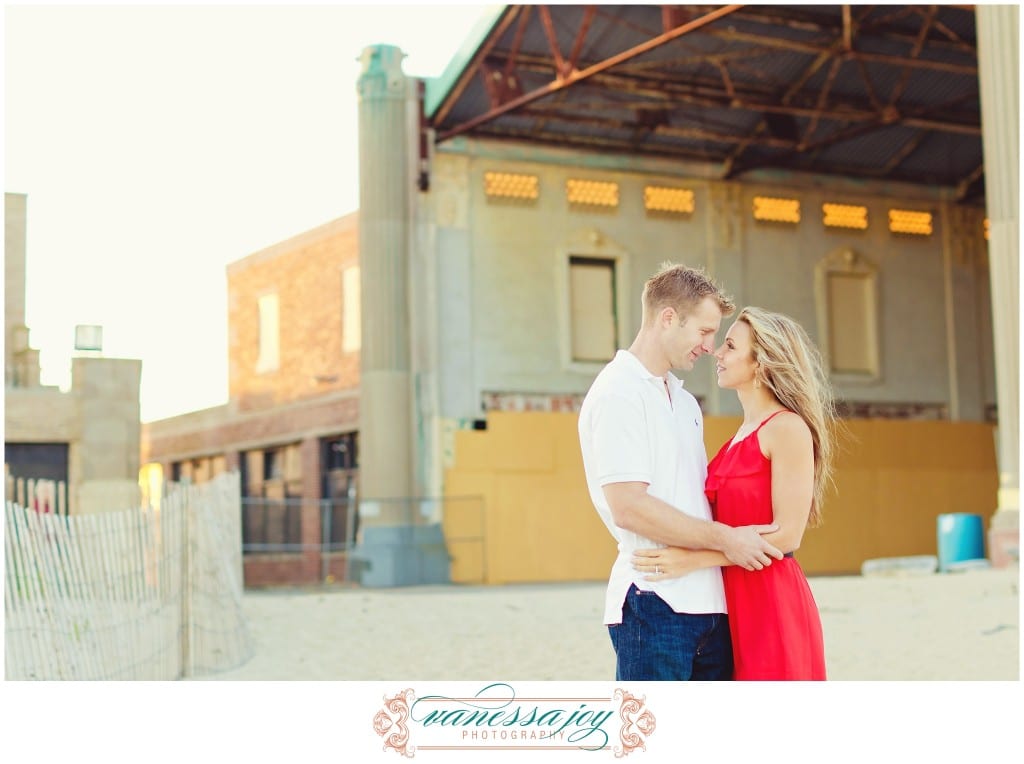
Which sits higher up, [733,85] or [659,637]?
[733,85]

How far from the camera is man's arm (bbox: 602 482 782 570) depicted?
389 cm

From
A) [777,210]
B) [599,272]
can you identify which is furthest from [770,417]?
[777,210]

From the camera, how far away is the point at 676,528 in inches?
153

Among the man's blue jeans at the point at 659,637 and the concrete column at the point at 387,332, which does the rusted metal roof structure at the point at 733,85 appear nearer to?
the concrete column at the point at 387,332

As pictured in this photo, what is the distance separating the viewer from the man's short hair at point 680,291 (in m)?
4.09

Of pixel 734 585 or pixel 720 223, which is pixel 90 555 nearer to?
pixel 734 585

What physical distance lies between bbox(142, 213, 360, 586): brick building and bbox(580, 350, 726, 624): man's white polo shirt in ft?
81.2

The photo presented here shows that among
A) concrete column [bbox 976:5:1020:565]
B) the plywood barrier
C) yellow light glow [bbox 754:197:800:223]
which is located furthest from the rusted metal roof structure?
concrete column [bbox 976:5:1020:565]

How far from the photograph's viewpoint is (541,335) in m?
26.0

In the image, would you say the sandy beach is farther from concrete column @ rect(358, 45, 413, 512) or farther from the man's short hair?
the man's short hair

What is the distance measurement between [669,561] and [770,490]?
0.39 meters

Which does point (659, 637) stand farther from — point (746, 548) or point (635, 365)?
point (635, 365)
